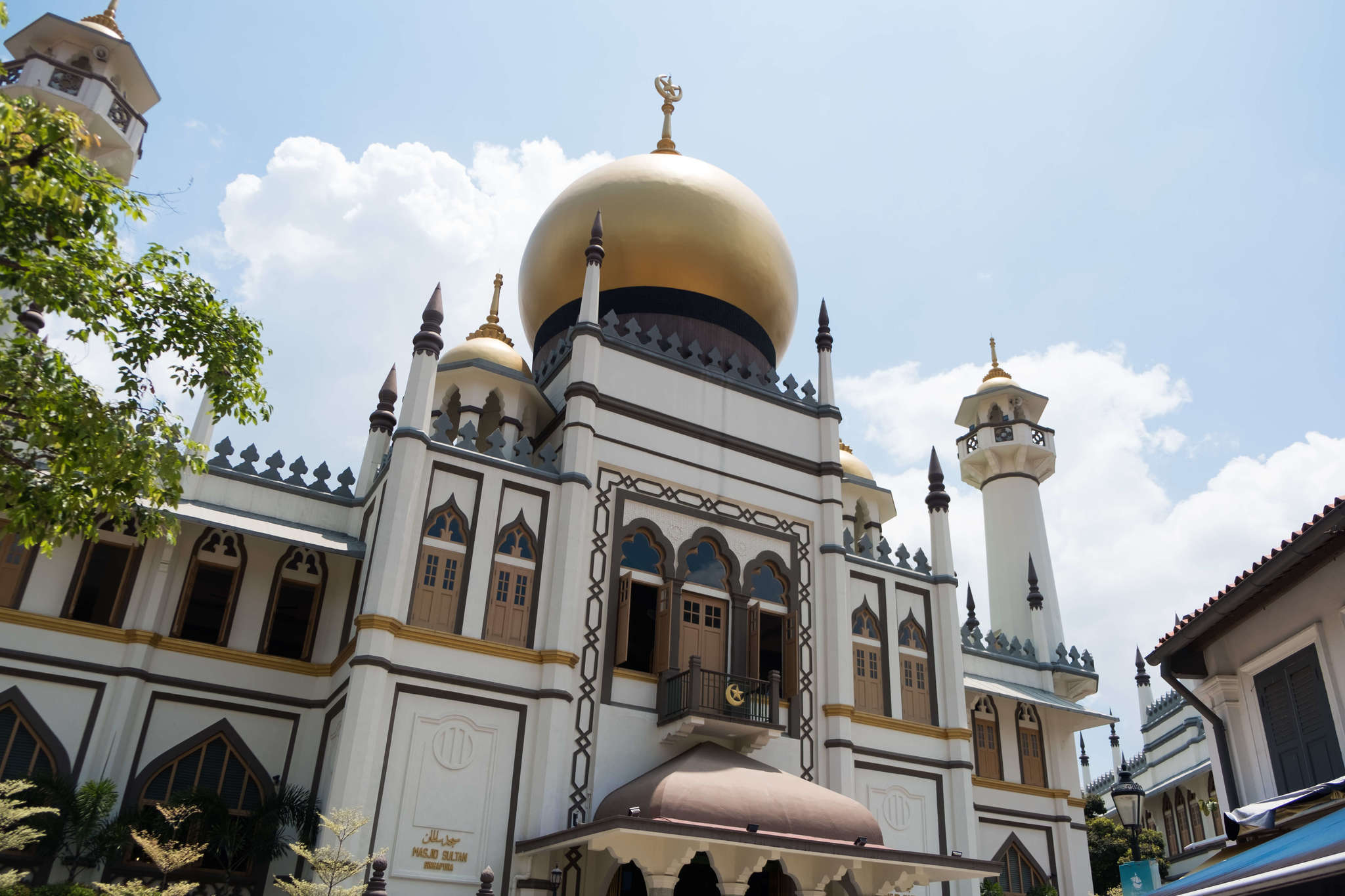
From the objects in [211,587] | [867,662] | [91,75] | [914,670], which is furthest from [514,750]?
[91,75]

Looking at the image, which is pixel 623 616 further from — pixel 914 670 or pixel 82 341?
pixel 82 341

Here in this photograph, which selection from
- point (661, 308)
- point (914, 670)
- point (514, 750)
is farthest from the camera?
point (661, 308)

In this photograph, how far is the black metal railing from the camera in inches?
599

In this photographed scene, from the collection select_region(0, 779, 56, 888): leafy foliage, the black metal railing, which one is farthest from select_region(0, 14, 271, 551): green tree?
the black metal railing

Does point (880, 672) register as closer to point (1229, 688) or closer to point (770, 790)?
point (770, 790)

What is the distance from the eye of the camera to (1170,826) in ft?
116

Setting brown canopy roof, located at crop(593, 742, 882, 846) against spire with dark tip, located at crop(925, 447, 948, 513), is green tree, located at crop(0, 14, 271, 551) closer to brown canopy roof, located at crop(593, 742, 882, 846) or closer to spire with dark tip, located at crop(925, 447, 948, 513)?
brown canopy roof, located at crop(593, 742, 882, 846)

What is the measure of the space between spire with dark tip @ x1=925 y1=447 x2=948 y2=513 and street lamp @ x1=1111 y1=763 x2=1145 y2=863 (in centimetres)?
843

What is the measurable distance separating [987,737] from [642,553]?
8637 millimetres

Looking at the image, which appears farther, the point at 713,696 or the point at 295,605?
the point at 295,605

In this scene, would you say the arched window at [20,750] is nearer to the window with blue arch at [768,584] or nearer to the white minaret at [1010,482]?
the window with blue arch at [768,584]

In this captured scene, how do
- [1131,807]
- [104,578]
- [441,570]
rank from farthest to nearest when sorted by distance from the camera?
[441,570] → [104,578] → [1131,807]

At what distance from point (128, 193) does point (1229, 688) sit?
41.5ft

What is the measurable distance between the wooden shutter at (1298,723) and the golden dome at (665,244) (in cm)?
1216
